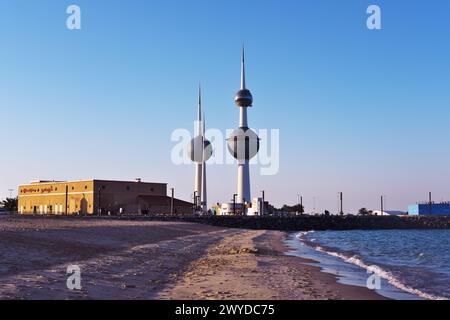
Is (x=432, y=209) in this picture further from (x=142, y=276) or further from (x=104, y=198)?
(x=142, y=276)

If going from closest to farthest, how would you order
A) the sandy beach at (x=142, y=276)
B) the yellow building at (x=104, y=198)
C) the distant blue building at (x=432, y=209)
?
the sandy beach at (x=142, y=276), the yellow building at (x=104, y=198), the distant blue building at (x=432, y=209)

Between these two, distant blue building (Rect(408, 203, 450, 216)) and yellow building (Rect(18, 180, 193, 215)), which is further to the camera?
distant blue building (Rect(408, 203, 450, 216))

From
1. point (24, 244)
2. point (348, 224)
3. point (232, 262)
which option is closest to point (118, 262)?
point (24, 244)

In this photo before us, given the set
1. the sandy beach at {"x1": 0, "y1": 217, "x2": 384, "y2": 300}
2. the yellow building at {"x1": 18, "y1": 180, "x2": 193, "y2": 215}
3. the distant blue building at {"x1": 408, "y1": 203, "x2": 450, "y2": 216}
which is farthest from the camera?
the distant blue building at {"x1": 408, "y1": 203, "x2": 450, "y2": 216}

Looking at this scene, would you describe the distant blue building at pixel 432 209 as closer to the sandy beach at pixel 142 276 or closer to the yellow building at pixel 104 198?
the yellow building at pixel 104 198

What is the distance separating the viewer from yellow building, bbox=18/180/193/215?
117m

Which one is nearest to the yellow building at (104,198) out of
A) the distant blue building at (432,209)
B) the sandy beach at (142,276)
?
the distant blue building at (432,209)

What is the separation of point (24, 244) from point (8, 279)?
8001 mm

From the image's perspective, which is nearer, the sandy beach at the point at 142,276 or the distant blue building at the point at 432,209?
the sandy beach at the point at 142,276

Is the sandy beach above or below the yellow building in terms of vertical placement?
below

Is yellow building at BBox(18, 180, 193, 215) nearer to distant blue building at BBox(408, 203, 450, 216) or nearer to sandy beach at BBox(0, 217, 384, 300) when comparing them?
distant blue building at BBox(408, 203, 450, 216)

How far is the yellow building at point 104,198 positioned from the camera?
117431 millimetres

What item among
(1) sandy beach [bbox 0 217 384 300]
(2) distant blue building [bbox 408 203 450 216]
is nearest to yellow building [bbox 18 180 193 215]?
(2) distant blue building [bbox 408 203 450 216]

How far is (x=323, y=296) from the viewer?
582 inches
